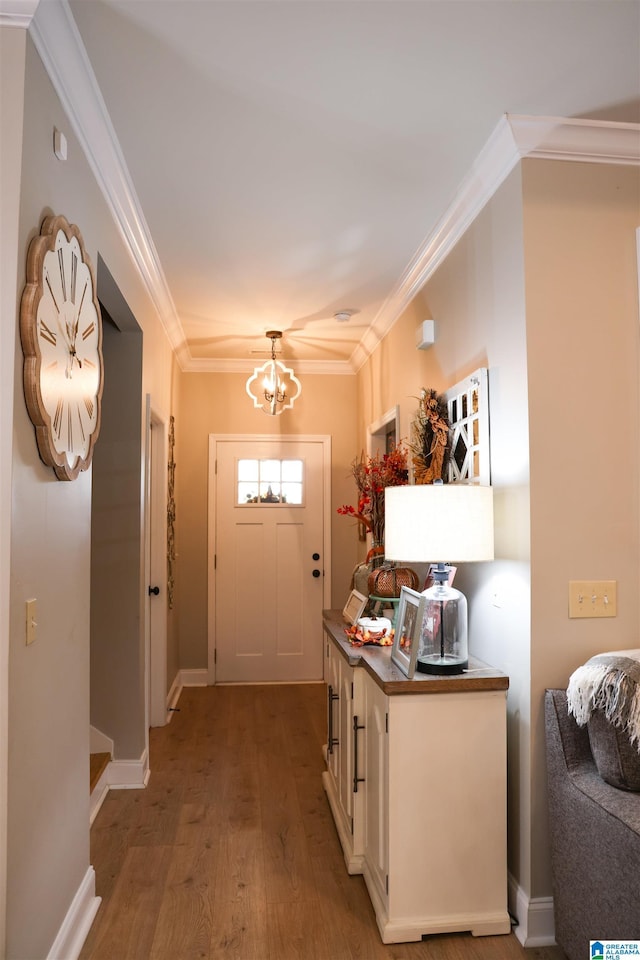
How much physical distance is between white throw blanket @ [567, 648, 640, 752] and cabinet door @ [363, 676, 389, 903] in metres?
0.61

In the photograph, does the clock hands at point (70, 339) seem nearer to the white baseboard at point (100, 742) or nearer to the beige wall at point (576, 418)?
the beige wall at point (576, 418)

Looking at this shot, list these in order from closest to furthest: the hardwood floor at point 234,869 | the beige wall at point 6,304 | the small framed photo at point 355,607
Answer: the beige wall at point 6,304 → the hardwood floor at point 234,869 → the small framed photo at point 355,607

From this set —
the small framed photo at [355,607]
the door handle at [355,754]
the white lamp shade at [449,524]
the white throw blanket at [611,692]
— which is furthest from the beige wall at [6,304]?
the small framed photo at [355,607]

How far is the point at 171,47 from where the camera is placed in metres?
1.92

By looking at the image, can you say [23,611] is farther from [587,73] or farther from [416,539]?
[587,73]

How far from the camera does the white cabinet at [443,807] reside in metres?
2.20

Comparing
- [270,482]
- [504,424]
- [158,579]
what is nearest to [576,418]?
[504,424]

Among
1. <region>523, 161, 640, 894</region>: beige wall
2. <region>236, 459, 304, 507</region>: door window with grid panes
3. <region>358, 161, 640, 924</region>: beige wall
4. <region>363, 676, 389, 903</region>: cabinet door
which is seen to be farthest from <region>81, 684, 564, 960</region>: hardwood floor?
<region>236, 459, 304, 507</region>: door window with grid panes

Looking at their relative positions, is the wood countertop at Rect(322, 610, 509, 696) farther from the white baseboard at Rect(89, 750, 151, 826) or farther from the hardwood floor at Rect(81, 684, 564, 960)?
the white baseboard at Rect(89, 750, 151, 826)

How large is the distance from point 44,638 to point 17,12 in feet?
5.19

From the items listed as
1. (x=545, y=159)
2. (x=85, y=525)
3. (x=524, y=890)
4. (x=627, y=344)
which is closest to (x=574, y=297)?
(x=627, y=344)

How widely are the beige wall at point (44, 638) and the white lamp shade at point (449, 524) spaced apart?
3.72 ft

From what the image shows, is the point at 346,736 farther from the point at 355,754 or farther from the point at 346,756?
the point at 355,754
